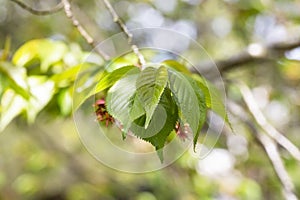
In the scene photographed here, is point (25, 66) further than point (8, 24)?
No

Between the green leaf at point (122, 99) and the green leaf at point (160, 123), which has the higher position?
the green leaf at point (122, 99)

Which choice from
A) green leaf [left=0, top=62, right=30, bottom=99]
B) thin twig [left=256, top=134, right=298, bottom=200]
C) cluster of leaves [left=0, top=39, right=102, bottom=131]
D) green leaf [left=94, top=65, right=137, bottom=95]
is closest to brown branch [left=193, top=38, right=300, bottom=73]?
thin twig [left=256, top=134, right=298, bottom=200]

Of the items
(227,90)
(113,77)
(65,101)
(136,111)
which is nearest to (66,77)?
(65,101)

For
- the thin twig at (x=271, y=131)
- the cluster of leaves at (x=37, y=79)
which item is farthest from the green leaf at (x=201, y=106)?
the thin twig at (x=271, y=131)

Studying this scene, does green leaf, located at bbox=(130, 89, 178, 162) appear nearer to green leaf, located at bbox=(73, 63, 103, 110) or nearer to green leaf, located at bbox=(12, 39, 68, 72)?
green leaf, located at bbox=(73, 63, 103, 110)

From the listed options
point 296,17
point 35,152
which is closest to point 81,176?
point 35,152

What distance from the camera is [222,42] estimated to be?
341 centimetres

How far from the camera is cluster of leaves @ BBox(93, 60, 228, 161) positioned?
629 millimetres

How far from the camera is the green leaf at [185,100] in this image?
0.63 meters

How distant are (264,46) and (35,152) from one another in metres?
2.41

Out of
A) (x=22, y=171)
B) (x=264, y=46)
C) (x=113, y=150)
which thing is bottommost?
(x=22, y=171)

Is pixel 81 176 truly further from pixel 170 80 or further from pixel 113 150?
pixel 170 80

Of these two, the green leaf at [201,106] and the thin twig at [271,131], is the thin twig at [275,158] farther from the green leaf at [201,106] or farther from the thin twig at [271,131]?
the green leaf at [201,106]

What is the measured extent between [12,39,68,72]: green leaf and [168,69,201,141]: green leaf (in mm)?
626
